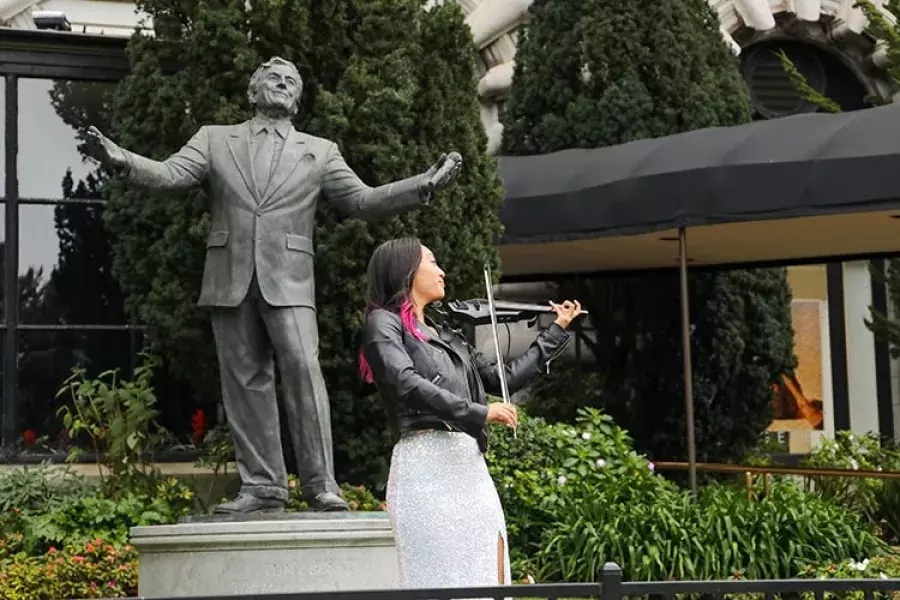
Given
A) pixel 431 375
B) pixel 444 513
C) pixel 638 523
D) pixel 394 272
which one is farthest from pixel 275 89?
pixel 638 523

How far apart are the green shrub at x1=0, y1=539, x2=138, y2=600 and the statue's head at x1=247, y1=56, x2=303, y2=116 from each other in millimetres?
2936

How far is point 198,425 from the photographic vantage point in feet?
35.0

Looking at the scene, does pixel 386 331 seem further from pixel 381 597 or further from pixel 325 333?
pixel 325 333

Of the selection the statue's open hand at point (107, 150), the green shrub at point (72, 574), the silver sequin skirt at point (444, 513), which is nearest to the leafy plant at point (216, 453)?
Answer: the green shrub at point (72, 574)

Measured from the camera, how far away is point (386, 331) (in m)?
5.42

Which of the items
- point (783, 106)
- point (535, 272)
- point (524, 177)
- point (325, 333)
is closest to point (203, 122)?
point (325, 333)

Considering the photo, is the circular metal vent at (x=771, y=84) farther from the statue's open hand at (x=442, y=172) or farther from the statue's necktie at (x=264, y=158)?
the statue's open hand at (x=442, y=172)

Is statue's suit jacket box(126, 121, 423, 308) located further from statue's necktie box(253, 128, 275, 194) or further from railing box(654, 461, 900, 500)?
A: railing box(654, 461, 900, 500)

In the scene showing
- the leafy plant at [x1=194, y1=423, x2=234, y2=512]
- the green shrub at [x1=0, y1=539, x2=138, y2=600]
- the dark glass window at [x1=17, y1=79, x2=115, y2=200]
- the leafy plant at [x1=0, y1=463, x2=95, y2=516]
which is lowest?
the green shrub at [x1=0, y1=539, x2=138, y2=600]

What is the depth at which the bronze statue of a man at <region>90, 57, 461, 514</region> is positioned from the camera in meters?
7.55

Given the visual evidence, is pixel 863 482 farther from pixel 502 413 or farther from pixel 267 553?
pixel 502 413

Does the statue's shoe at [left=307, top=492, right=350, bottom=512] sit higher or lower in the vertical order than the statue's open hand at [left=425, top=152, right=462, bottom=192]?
lower

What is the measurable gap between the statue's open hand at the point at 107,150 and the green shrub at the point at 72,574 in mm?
2772

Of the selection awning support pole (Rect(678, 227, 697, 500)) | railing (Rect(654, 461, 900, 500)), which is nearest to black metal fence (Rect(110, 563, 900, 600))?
railing (Rect(654, 461, 900, 500))
